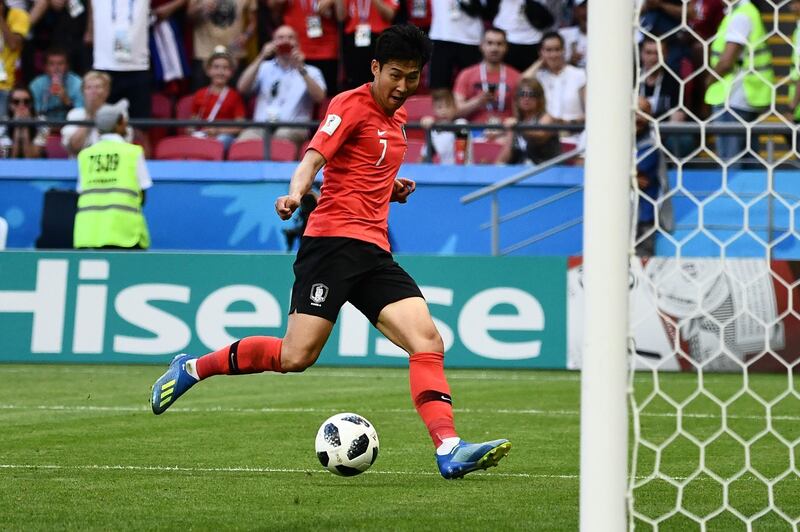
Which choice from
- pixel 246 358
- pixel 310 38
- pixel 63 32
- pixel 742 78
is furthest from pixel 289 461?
pixel 63 32

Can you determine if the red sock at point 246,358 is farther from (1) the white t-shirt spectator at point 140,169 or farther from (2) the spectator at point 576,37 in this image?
(2) the spectator at point 576,37

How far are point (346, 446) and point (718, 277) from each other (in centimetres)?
589

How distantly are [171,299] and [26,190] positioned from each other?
3450 millimetres

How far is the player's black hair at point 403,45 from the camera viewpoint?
5633 millimetres

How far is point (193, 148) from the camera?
15031 millimetres

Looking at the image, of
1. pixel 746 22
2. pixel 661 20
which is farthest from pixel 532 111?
pixel 746 22

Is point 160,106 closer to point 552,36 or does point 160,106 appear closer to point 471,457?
point 552,36

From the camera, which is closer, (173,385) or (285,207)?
(285,207)

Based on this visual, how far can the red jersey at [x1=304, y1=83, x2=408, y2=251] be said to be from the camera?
231 inches

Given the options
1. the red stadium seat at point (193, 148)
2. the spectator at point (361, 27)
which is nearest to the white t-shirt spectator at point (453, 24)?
the spectator at point (361, 27)

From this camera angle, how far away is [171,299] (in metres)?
12.3

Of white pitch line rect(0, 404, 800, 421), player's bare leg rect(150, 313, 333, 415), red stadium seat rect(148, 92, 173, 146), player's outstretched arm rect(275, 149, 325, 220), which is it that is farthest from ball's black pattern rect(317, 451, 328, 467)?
red stadium seat rect(148, 92, 173, 146)

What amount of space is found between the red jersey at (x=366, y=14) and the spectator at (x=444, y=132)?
3.08ft

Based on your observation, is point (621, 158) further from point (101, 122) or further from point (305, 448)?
point (101, 122)
